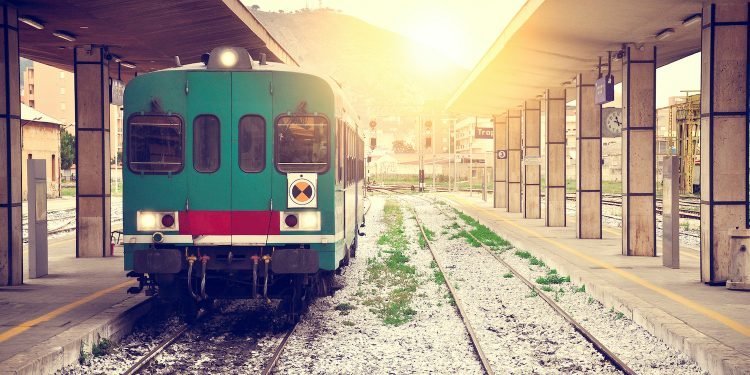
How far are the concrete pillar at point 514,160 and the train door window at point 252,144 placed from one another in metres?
24.9

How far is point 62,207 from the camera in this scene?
3847 cm

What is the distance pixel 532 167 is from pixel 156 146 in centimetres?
2212

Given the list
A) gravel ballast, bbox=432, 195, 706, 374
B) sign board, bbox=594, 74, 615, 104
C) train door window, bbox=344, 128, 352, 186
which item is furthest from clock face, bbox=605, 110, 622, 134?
train door window, bbox=344, 128, 352, 186

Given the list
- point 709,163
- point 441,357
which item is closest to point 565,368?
point 441,357

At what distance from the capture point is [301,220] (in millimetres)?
9188

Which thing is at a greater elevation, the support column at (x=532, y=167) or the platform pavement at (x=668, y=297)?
the support column at (x=532, y=167)

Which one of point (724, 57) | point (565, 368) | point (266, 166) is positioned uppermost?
point (724, 57)

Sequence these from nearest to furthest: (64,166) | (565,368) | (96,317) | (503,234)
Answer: (565,368) < (96,317) < (503,234) < (64,166)

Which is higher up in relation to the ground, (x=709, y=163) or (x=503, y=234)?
(x=709, y=163)

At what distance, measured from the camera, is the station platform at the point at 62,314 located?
24.4ft

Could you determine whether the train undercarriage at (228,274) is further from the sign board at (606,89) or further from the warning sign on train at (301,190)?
the sign board at (606,89)

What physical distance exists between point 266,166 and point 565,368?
13.2 feet

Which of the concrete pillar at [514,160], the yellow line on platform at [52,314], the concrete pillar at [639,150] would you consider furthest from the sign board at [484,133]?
the yellow line on platform at [52,314]

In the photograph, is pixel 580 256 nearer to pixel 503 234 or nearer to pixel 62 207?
pixel 503 234
